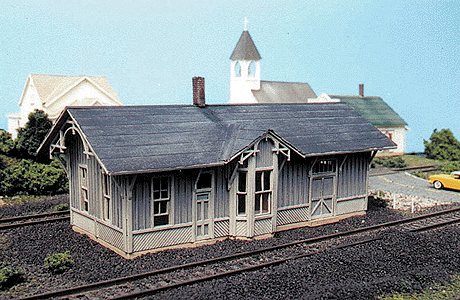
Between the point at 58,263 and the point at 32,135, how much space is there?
1826cm

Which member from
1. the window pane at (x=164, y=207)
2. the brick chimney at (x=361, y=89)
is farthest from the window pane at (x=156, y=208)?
the brick chimney at (x=361, y=89)

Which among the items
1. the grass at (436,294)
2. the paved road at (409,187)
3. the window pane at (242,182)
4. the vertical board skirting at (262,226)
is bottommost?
the grass at (436,294)

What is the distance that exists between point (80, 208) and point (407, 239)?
498 inches

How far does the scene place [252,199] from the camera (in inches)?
739

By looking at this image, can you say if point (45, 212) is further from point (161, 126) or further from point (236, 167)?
point (236, 167)

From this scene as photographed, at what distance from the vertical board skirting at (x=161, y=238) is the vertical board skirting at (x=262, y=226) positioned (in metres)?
2.59

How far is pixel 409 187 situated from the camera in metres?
32.1

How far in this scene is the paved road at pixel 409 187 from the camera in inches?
1150

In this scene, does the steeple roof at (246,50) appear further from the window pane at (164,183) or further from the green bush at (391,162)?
the window pane at (164,183)

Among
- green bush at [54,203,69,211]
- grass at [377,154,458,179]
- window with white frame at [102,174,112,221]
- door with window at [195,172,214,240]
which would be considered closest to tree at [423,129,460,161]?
grass at [377,154,458,179]

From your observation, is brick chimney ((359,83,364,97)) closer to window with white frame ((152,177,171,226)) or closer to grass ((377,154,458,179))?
grass ((377,154,458,179))

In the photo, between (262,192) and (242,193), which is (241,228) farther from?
(262,192)

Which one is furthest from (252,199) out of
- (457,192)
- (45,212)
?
(457,192)

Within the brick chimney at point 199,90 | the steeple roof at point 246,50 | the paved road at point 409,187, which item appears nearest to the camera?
the brick chimney at point 199,90
